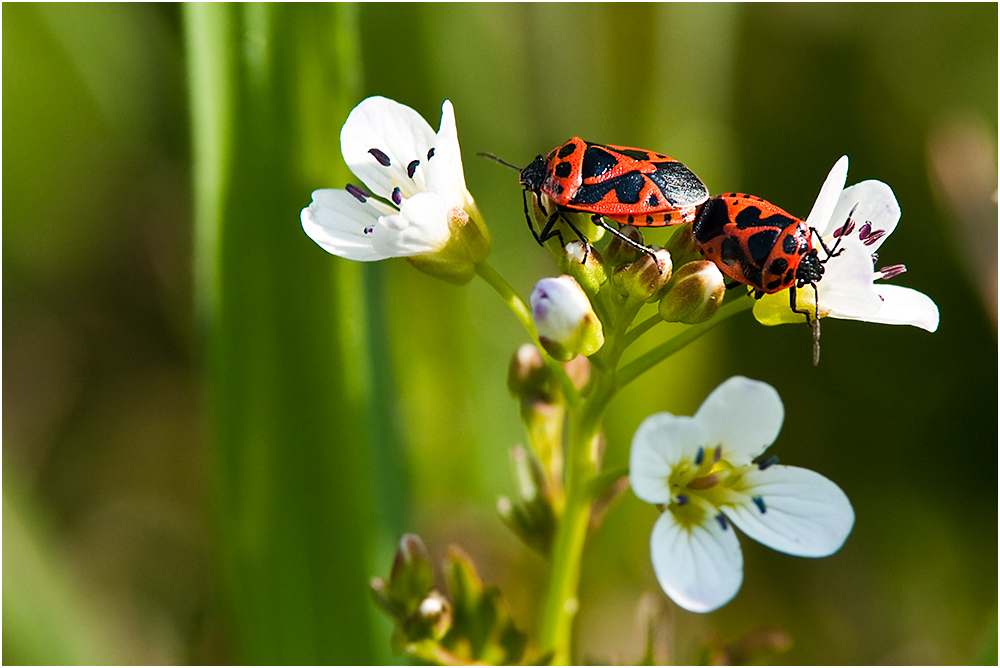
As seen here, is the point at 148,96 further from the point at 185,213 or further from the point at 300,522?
the point at 300,522

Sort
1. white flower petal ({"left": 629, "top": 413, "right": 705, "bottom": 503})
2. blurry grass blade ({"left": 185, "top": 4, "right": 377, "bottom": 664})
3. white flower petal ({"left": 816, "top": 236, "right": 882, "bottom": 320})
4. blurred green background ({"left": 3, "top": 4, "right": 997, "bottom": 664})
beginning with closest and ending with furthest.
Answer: white flower petal ({"left": 629, "top": 413, "right": 705, "bottom": 503}), white flower petal ({"left": 816, "top": 236, "right": 882, "bottom": 320}), blurry grass blade ({"left": 185, "top": 4, "right": 377, "bottom": 664}), blurred green background ({"left": 3, "top": 4, "right": 997, "bottom": 664})

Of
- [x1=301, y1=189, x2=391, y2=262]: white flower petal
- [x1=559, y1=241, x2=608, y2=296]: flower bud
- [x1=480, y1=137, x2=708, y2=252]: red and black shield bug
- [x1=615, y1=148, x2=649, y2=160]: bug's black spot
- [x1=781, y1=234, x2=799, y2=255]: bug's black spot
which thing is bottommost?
[x1=559, y1=241, x2=608, y2=296]: flower bud

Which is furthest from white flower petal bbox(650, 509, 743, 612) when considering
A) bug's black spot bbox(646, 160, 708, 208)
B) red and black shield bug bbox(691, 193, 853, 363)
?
bug's black spot bbox(646, 160, 708, 208)

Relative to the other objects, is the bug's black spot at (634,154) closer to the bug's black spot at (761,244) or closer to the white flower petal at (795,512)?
the bug's black spot at (761,244)

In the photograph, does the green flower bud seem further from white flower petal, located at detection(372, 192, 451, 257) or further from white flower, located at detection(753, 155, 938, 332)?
white flower petal, located at detection(372, 192, 451, 257)

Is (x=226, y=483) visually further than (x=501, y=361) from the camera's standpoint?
No

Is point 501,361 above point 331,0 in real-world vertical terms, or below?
below

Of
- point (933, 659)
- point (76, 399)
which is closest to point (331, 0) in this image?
point (76, 399)

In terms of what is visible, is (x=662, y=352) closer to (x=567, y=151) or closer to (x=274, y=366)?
(x=567, y=151)
